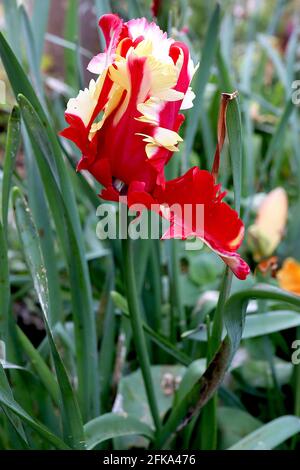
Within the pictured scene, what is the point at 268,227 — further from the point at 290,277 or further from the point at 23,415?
the point at 23,415

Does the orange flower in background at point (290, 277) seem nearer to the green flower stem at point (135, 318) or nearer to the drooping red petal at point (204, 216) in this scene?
the green flower stem at point (135, 318)

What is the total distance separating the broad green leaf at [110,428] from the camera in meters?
0.59

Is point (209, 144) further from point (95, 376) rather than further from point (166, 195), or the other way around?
point (166, 195)

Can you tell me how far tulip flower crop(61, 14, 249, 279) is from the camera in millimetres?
430

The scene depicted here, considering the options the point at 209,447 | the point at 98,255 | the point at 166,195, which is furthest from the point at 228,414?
the point at 166,195

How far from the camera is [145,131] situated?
453mm

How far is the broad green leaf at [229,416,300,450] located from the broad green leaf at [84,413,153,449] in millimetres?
103

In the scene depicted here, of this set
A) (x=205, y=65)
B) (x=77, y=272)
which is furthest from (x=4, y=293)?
(x=205, y=65)

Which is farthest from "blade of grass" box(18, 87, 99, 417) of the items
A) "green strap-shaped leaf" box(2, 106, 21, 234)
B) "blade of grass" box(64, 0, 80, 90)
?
"blade of grass" box(64, 0, 80, 90)

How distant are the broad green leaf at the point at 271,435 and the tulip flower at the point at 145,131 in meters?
0.29

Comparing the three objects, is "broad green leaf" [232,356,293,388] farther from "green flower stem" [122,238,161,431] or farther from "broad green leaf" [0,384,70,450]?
"broad green leaf" [0,384,70,450]

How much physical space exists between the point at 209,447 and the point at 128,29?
1.50 feet

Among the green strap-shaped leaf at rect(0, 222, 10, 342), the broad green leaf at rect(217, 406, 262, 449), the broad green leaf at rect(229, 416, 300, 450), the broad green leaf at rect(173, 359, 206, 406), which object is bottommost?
the broad green leaf at rect(217, 406, 262, 449)
